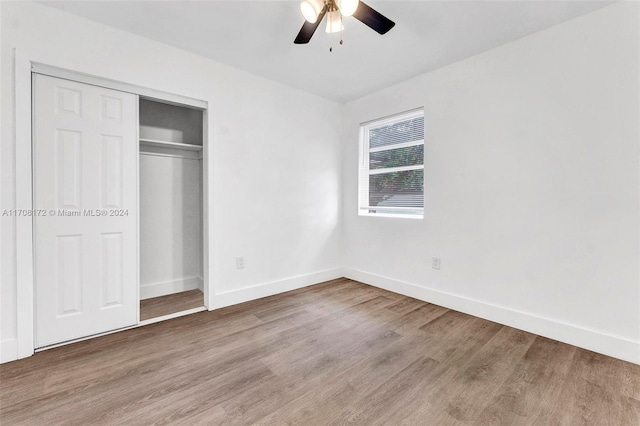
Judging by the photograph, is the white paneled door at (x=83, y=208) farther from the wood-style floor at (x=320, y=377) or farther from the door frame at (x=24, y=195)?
the wood-style floor at (x=320, y=377)

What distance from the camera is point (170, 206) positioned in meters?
3.45

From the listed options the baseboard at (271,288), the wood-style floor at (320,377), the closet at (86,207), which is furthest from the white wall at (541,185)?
the closet at (86,207)

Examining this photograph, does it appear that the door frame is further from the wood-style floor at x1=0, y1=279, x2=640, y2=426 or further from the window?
the window

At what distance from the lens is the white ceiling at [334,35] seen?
2125 mm

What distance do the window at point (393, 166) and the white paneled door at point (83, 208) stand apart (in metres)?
2.74

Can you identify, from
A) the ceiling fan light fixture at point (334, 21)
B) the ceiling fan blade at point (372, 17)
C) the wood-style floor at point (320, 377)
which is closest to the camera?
the wood-style floor at point (320, 377)

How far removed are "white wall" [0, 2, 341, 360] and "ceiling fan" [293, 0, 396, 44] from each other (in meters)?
1.33

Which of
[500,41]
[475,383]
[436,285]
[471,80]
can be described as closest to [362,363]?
[475,383]

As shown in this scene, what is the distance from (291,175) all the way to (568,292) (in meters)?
2.95

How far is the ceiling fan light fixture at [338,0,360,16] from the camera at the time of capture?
5.46ft

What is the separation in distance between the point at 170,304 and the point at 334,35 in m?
3.17

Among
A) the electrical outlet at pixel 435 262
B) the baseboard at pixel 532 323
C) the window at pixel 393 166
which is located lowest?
the baseboard at pixel 532 323
